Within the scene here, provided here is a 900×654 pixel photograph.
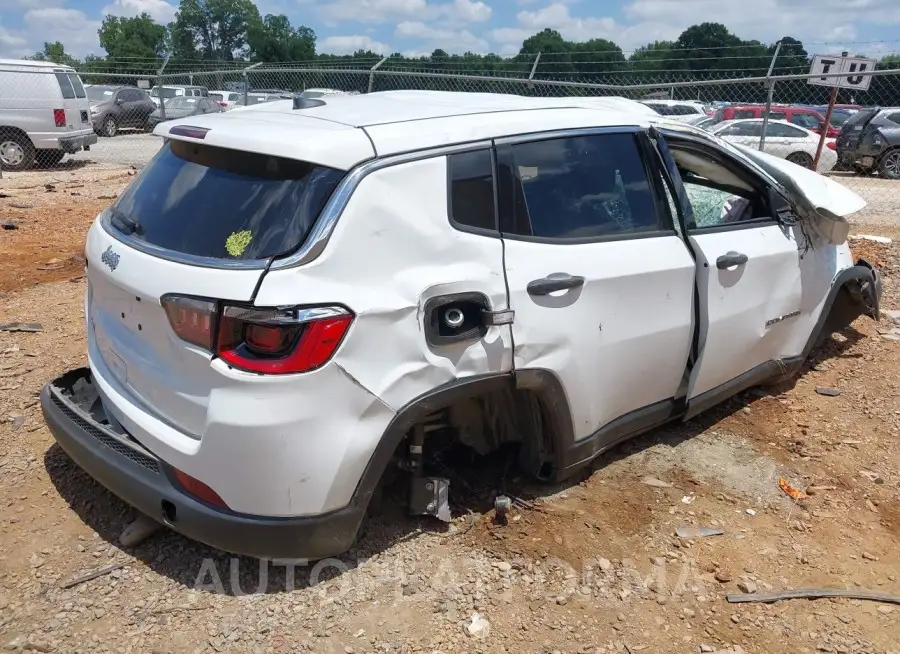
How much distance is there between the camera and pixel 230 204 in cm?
264

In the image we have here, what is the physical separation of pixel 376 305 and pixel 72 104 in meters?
14.2

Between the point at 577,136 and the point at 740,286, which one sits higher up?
the point at 577,136

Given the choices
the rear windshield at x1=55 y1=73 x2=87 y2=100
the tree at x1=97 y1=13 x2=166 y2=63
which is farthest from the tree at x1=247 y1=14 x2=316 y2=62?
the rear windshield at x1=55 y1=73 x2=87 y2=100

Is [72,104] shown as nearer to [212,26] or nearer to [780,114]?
[780,114]

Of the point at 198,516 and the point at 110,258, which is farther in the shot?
the point at 110,258

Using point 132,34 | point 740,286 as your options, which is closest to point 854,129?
point 740,286

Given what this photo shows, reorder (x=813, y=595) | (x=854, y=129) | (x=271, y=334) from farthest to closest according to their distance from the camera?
(x=854, y=129) → (x=813, y=595) → (x=271, y=334)

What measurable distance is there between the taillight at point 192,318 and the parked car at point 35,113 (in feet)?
44.4

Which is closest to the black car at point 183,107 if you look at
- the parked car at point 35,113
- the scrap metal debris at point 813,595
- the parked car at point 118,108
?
the parked car at point 118,108

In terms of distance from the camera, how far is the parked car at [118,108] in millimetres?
21047

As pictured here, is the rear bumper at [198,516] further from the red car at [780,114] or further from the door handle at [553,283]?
the red car at [780,114]

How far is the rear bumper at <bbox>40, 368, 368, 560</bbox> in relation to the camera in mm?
2557

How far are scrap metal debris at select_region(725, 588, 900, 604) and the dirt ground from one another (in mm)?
34

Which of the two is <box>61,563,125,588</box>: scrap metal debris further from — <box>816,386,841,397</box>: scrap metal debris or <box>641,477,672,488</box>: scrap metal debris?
<box>816,386,841,397</box>: scrap metal debris
